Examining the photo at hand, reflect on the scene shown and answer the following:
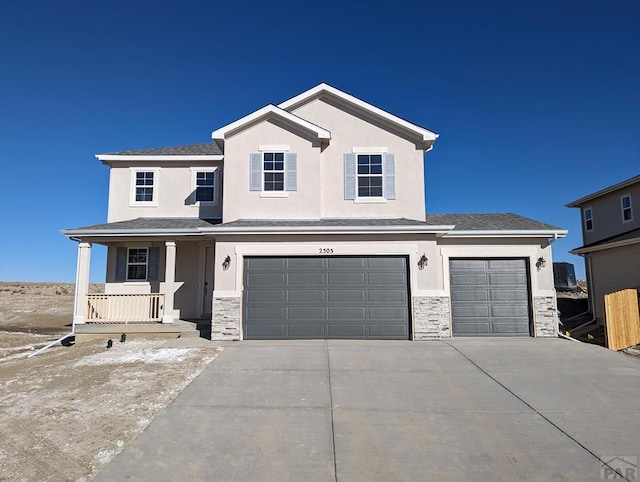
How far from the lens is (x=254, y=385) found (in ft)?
23.7

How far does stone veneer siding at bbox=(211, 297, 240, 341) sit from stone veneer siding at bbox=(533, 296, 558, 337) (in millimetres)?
9075

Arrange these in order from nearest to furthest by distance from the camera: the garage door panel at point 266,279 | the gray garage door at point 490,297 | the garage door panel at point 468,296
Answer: the garage door panel at point 266,279, the gray garage door at point 490,297, the garage door panel at point 468,296

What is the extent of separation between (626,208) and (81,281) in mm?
21756

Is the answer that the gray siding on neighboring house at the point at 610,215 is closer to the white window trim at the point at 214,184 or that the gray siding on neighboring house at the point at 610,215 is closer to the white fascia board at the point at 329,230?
the white fascia board at the point at 329,230

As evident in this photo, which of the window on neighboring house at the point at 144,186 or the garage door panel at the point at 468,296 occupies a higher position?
the window on neighboring house at the point at 144,186

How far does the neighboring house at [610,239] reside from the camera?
1466 cm

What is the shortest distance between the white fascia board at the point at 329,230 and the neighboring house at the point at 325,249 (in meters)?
0.04

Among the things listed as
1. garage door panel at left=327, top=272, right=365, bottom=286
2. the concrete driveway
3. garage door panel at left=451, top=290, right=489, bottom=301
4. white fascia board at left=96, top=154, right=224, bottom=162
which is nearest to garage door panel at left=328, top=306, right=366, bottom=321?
garage door panel at left=327, top=272, right=365, bottom=286

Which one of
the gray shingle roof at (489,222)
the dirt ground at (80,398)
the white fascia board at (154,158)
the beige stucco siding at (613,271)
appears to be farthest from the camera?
the white fascia board at (154,158)

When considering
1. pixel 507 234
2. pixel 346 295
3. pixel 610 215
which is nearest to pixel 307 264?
pixel 346 295

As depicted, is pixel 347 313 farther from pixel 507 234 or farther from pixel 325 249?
pixel 507 234

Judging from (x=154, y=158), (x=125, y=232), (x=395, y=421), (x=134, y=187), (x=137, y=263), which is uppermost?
(x=154, y=158)

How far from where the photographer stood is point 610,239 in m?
16.6

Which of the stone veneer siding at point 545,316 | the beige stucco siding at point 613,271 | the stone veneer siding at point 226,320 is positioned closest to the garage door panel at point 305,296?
the stone veneer siding at point 226,320
